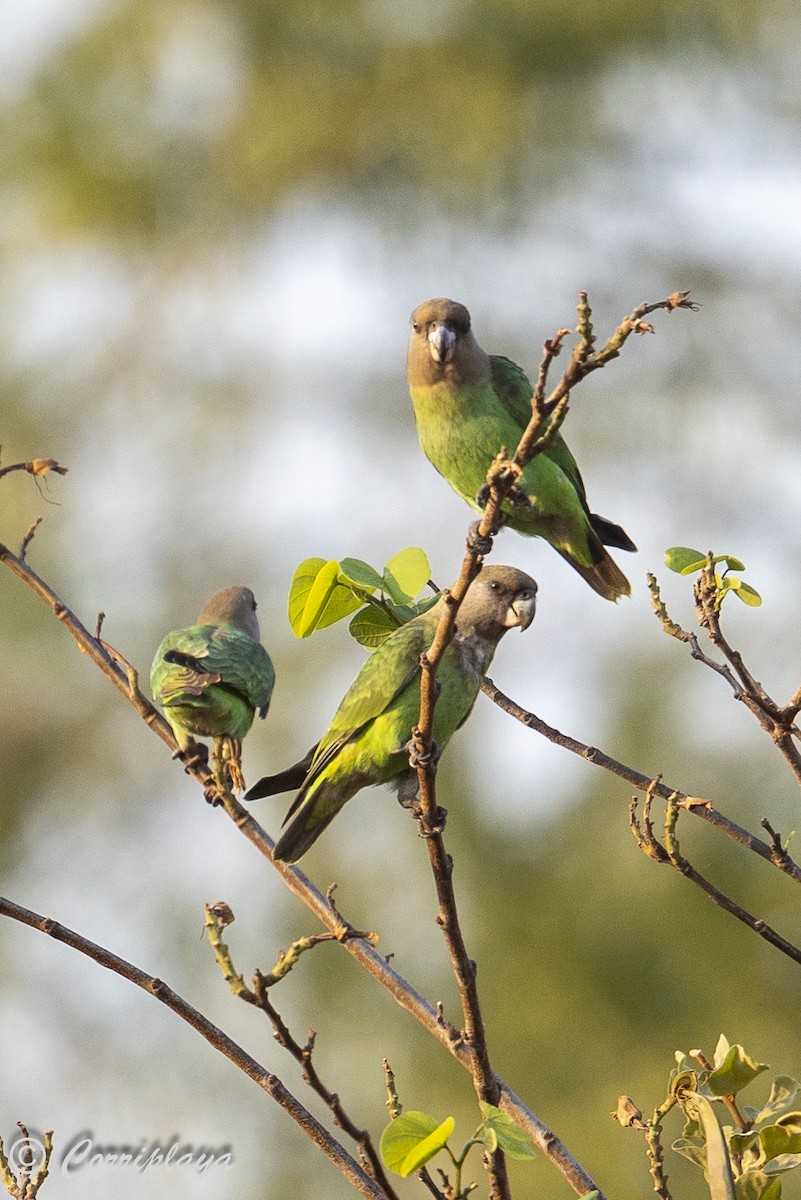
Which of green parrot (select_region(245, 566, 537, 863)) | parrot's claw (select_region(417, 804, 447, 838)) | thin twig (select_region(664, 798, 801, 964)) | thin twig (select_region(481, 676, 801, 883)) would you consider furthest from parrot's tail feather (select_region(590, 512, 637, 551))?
parrot's claw (select_region(417, 804, 447, 838))

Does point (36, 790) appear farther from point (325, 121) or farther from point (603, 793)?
point (325, 121)

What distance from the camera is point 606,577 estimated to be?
11.8ft

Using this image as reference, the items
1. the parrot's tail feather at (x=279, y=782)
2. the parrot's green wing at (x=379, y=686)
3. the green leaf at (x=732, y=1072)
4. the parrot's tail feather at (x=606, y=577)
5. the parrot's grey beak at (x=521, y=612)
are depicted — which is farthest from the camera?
the parrot's tail feather at (x=606, y=577)

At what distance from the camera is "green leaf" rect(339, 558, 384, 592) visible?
2102 mm

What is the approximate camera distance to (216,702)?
3.50 metres

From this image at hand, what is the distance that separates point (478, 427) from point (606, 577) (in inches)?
20.8

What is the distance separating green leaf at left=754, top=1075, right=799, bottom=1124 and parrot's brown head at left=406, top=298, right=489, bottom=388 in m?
2.15

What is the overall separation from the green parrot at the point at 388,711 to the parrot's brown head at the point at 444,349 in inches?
26.2

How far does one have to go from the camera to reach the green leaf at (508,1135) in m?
1.41

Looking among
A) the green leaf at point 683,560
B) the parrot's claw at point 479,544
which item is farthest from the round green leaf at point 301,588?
the green leaf at point 683,560

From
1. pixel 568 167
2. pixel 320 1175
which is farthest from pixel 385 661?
pixel 568 167

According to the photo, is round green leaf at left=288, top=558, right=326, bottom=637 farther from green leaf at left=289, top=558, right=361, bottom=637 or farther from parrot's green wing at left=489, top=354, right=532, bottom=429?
parrot's green wing at left=489, top=354, right=532, bottom=429

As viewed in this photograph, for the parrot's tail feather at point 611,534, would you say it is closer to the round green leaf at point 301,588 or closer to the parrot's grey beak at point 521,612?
the parrot's grey beak at point 521,612

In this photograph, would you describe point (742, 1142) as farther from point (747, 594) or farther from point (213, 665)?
point (213, 665)
